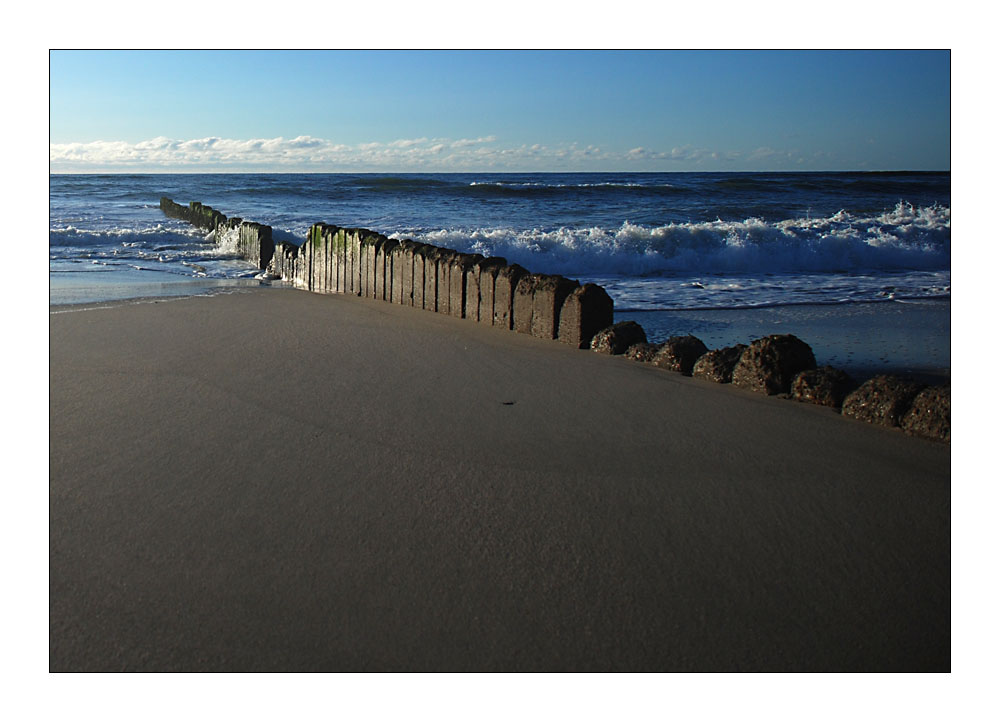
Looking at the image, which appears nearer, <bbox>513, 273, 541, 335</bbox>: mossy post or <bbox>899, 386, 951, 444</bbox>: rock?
<bbox>899, 386, 951, 444</bbox>: rock

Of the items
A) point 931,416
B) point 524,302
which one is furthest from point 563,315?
point 931,416

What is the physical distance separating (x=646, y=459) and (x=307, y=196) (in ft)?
89.1

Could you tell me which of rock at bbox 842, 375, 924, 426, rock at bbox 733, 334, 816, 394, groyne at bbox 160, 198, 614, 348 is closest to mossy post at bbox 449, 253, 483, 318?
groyne at bbox 160, 198, 614, 348

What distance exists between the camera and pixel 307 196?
95.1ft

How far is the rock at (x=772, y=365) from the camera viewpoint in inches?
175

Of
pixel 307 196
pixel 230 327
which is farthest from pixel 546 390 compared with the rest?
pixel 307 196

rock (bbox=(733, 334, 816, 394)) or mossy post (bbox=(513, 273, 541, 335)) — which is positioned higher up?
mossy post (bbox=(513, 273, 541, 335))

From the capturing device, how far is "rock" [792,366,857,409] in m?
4.22

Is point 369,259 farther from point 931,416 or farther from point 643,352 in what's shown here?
point 931,416

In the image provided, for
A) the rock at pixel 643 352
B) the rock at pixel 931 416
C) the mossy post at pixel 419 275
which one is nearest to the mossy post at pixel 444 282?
the mossy post at pixel 419 275

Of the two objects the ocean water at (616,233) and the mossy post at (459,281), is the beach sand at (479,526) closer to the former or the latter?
the mossy post at (459,281)

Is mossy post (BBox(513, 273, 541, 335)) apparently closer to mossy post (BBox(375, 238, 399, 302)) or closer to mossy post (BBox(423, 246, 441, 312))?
mossy post (BBox(423, 246, 441, 312))

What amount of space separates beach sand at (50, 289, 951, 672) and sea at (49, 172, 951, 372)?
8.11 feet

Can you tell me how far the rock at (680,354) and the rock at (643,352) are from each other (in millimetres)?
52
